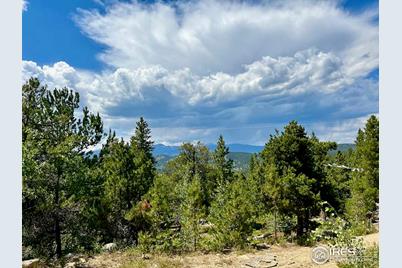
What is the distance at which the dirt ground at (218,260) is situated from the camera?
59.3 ft

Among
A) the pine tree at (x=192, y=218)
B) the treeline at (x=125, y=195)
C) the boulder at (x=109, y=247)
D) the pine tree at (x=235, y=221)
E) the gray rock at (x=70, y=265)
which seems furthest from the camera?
the pine tree at (x=192, y=218)

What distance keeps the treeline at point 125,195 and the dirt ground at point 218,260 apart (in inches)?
67.5

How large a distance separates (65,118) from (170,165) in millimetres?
37108

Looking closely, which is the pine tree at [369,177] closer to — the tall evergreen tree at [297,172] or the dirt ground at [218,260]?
the tall evergreen tree at [297,172]

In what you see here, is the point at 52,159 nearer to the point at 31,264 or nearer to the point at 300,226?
the point at 31,264

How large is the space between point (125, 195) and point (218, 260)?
26.7ft

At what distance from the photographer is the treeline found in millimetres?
20625

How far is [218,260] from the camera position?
19859 mm

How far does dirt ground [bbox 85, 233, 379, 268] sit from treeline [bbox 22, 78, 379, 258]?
172cm

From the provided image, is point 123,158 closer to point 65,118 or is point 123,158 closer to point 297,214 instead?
point 65,118

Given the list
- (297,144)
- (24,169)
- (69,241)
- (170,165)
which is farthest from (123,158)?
(170,165)

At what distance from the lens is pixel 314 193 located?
2580 centimetres

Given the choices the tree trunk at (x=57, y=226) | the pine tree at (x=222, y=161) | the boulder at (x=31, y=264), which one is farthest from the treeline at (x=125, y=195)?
the pine tree at (x=222, y=161)

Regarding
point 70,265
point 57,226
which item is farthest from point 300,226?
point 57,226
